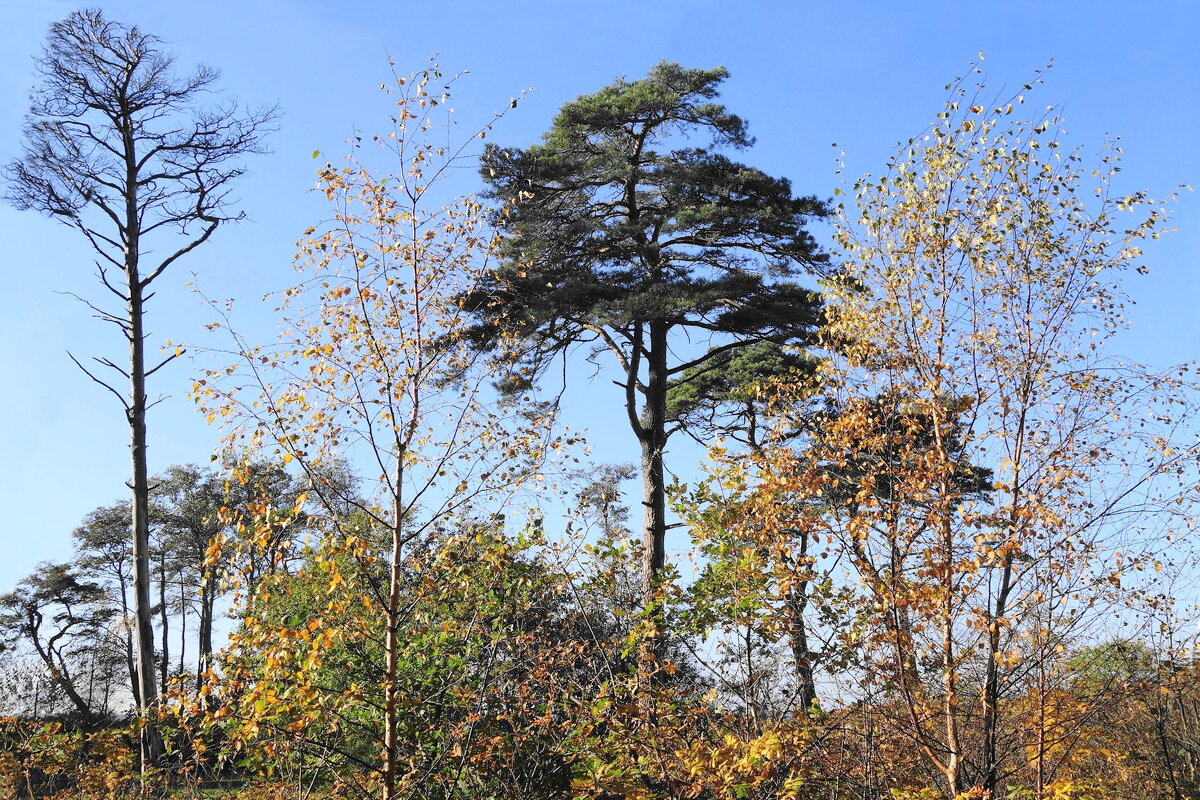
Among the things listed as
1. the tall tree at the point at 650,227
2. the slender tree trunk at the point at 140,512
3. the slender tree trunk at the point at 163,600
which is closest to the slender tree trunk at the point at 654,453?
the tall tree at the point at 650,227

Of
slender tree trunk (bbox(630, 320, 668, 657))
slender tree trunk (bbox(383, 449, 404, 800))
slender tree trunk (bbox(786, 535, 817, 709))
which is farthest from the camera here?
slender tree trunk (bbox(630, 320, 668, 657))

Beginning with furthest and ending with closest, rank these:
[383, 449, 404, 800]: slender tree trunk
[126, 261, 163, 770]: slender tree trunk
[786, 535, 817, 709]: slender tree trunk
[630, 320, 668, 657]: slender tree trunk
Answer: [630, 320, 668, 657]: slender tree trunk → [126, 261, 163, 770]: slender tree trunk → [786, 535, 817, 709]: slender tree trunk → [383, 449, 404, 800]: slender tree trunk

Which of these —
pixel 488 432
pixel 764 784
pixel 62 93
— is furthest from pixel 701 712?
pixel 62 93

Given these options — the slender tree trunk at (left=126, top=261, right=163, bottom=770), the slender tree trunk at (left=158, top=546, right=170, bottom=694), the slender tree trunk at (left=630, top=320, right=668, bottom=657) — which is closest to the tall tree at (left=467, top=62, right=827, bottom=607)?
the slender tree trunk at (left=630, top=320, right=668, bottom=657)

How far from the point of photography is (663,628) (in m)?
6.41

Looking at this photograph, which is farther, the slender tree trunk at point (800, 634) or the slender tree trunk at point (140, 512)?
the slender tree trunk at point (140, 512)

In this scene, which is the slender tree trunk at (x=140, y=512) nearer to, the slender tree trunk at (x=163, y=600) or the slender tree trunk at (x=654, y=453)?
the slender tree trunk at (x=654, y=453)

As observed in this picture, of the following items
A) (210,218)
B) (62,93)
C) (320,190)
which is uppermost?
(62,93)

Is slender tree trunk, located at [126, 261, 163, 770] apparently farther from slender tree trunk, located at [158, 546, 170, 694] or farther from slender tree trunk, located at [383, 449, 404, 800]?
slender tree trunk, located at [158, 546, 170, 694]

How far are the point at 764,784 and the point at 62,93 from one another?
28.5 feet

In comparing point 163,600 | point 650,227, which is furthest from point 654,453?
point 163,600

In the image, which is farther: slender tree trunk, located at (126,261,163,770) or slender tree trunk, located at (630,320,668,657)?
slender tree trunk, located at (630,320,668,657)

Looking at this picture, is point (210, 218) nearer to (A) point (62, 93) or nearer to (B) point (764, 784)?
(A) point (62, 93)

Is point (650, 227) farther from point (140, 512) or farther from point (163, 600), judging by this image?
point (163, 600)
